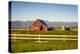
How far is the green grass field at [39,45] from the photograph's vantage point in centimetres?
152

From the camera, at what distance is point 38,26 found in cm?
160

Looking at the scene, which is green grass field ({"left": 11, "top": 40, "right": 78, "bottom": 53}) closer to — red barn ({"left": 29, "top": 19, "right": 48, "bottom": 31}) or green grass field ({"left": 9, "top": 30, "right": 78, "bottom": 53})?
green grass field ({"left": 9, "top": 30, "right": 78, "bottom": 53})

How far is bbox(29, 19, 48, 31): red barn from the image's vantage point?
Answer: 1576 mm

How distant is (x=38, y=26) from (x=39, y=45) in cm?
18

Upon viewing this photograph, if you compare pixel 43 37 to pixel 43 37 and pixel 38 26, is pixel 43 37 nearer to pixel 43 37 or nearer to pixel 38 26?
pixel 43 37

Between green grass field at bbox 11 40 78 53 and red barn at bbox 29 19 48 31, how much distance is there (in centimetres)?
12

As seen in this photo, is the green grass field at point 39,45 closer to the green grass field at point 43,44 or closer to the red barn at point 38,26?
the green grass field at point 43,44

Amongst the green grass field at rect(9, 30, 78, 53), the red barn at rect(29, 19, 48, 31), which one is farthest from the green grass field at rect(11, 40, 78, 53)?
the red barn at rect(29, 19, 48, 31)

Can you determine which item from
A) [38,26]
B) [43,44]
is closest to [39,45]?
[43,44]

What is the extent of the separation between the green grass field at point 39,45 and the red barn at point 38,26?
0.40 ft

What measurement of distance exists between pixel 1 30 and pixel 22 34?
191 millimetres

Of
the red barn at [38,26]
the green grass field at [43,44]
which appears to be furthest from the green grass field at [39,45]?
the red barn at [38,26]

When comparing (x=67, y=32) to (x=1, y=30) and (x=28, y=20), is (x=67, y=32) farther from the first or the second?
(x=1, y=30)

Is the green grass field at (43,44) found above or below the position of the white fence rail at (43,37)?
below
